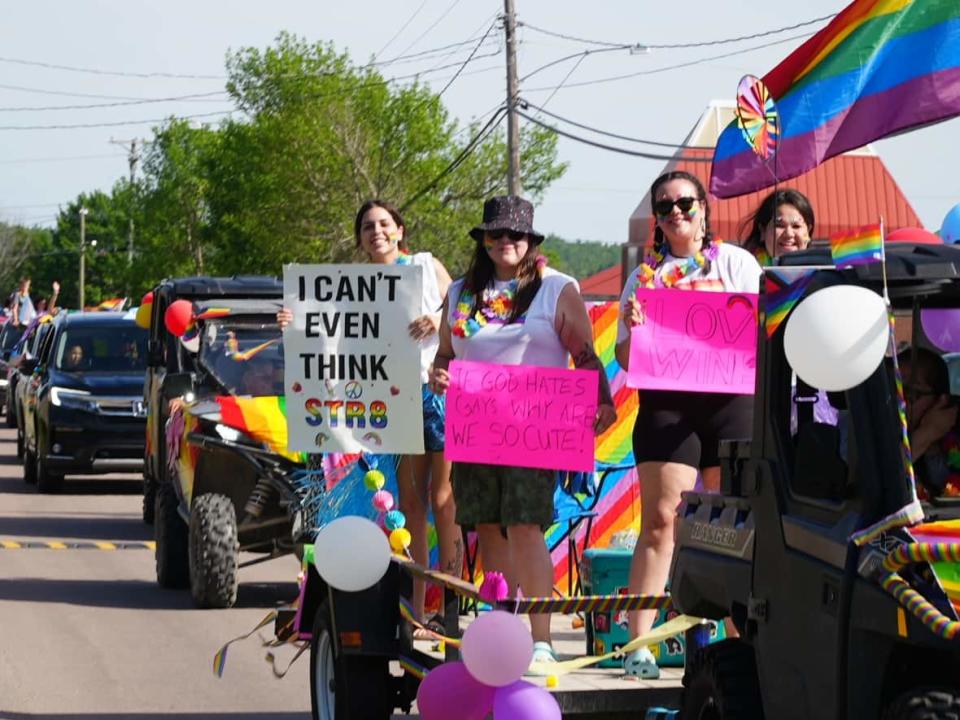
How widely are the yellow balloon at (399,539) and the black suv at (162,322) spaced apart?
715cm

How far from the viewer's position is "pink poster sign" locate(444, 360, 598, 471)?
7.33m

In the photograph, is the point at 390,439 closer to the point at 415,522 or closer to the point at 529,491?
the point at 415,522

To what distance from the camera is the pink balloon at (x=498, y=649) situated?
585 centimetres

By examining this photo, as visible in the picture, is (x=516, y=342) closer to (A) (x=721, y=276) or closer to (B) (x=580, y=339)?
(B) (x=580, y=339)

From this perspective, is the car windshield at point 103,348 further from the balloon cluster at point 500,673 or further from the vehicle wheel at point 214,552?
the balloon cluster at point 500,673

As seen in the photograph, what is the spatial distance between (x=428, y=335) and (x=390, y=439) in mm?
512

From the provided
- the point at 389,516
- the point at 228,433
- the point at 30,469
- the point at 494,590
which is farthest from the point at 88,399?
the point at 494,590

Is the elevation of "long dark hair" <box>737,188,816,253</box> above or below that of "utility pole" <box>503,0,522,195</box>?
below

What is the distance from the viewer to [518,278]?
Result: 7473 millimetres

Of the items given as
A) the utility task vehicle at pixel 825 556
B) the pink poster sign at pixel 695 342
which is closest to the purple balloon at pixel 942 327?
the utility task vehicle at pixel 825 556

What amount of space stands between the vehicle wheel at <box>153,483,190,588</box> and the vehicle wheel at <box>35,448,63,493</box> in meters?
7.94

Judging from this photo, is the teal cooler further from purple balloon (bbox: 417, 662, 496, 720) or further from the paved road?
the paved road

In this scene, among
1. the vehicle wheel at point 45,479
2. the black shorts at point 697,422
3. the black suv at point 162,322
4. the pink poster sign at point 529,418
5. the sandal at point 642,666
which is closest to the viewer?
the sandal at point 642,666

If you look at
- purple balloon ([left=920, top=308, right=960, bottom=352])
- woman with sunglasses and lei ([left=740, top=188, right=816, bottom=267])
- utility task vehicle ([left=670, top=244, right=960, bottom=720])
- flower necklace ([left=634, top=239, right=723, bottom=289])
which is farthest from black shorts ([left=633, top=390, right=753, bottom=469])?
purple balloon ([left=920, top=308, right=960, bottom=352])
